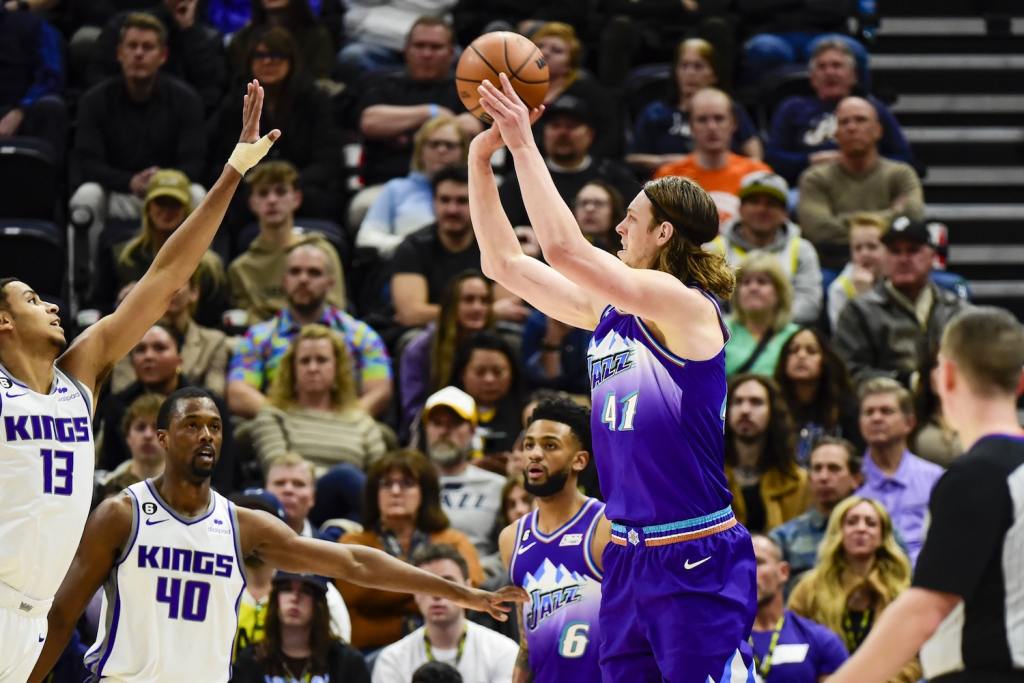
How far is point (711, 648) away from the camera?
5789mm

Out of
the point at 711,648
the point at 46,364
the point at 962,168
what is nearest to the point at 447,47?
the point at 962,168

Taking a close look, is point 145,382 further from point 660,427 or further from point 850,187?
point 850,187

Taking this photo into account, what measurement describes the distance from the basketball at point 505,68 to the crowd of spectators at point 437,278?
123 inches

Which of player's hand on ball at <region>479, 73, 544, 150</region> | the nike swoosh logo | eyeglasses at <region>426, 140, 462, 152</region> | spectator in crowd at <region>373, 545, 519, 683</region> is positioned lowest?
spectator in crowd at <region>373, 545, 519, 683</region>

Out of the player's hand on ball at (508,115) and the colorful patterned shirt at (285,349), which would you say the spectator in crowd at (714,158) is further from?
the player's hand on ball at (508,115)

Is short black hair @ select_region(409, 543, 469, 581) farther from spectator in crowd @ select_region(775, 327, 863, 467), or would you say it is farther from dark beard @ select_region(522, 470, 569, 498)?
spectator in crowd @ select_region(775, 327, 863, 467)

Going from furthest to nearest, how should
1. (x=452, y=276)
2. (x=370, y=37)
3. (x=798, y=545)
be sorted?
(x=370, y=37)
(x=452, y=276)
(x=798, y=545)

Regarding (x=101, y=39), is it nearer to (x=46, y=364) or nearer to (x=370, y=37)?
(x=370, y=37)

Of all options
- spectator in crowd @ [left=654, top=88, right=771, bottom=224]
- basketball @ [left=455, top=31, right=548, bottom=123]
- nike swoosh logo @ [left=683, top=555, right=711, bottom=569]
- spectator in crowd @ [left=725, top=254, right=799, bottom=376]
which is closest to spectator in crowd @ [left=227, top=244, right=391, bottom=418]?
spectator in crowd @ [left=725, top=254, right=799, bottom=376]

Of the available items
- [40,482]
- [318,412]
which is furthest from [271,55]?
[40,482]

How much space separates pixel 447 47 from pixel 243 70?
154 cm

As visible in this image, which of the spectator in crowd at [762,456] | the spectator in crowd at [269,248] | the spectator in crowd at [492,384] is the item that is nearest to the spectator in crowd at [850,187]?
the spectator in crowd at [762,456]

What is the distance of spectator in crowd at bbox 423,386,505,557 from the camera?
10.3 m

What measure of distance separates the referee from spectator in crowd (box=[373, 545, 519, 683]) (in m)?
4.49
